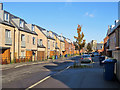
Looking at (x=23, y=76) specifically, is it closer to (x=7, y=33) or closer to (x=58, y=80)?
(x=58, y=80)

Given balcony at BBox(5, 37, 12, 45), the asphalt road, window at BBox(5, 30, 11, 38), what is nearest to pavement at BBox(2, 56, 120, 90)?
the asphalt road

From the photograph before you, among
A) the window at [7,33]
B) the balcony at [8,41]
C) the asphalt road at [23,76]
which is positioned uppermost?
the window at [7,33]

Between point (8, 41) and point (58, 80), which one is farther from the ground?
point (8, 41)

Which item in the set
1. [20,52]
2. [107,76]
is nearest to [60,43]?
[20,52]

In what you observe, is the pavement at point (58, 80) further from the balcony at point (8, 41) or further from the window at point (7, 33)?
the window at point (7, 33)

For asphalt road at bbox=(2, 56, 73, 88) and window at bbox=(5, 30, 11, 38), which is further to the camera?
window at bbox=(5, 30, 11, 38)

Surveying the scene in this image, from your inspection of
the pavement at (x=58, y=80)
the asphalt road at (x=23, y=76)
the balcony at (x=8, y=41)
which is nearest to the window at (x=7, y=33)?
the balcony at (x=8, y=41)

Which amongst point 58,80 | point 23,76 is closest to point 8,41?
point 23,76

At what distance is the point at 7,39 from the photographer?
86.6ft

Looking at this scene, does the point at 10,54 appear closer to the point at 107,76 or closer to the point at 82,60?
the point at 82,60

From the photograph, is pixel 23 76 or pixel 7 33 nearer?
pixel 23 76

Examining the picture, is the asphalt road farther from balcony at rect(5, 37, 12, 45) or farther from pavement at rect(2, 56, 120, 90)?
balcony at rect(5, 37, 12, 45)

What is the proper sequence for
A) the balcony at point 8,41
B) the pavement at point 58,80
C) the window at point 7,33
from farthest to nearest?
the window at point 7,33, the balcony at point 8,41, the pavement at point 58,80

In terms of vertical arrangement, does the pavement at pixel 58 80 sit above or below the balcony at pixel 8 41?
below
